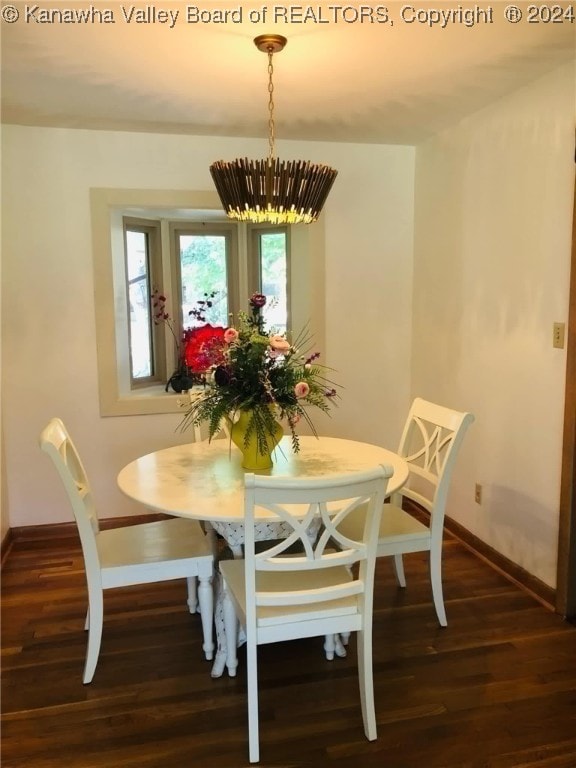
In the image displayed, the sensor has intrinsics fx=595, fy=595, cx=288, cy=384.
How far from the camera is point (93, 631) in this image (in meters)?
2.17

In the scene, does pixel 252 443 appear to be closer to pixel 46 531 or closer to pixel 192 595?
pixel 192 595

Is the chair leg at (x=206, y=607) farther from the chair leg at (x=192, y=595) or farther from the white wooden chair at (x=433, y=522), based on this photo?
the white wooden chair at (x=433, y=522)

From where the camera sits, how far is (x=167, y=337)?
4.09 meters

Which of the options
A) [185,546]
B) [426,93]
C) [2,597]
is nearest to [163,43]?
[426,93]

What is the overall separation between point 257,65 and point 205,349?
123 cm

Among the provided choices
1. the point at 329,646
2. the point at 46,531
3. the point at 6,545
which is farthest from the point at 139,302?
the point at 329,646

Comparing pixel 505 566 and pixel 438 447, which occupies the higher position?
pixel 438 447

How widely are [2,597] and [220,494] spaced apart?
1501 mm

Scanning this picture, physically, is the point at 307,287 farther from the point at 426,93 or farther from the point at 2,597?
the point at 2,597

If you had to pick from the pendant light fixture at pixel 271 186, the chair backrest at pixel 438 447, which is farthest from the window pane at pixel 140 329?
the chair backrest at pixel 438 447

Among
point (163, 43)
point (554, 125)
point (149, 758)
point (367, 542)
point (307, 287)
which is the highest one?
point (163, 43)

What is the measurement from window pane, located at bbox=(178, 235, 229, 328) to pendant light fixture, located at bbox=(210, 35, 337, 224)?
1890 mm

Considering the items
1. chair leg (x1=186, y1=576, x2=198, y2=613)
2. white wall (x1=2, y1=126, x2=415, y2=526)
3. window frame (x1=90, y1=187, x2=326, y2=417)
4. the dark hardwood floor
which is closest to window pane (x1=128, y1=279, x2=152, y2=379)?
window frame (x1=90, y1=187, x2=326, y2=417)

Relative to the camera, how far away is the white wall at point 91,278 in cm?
335
